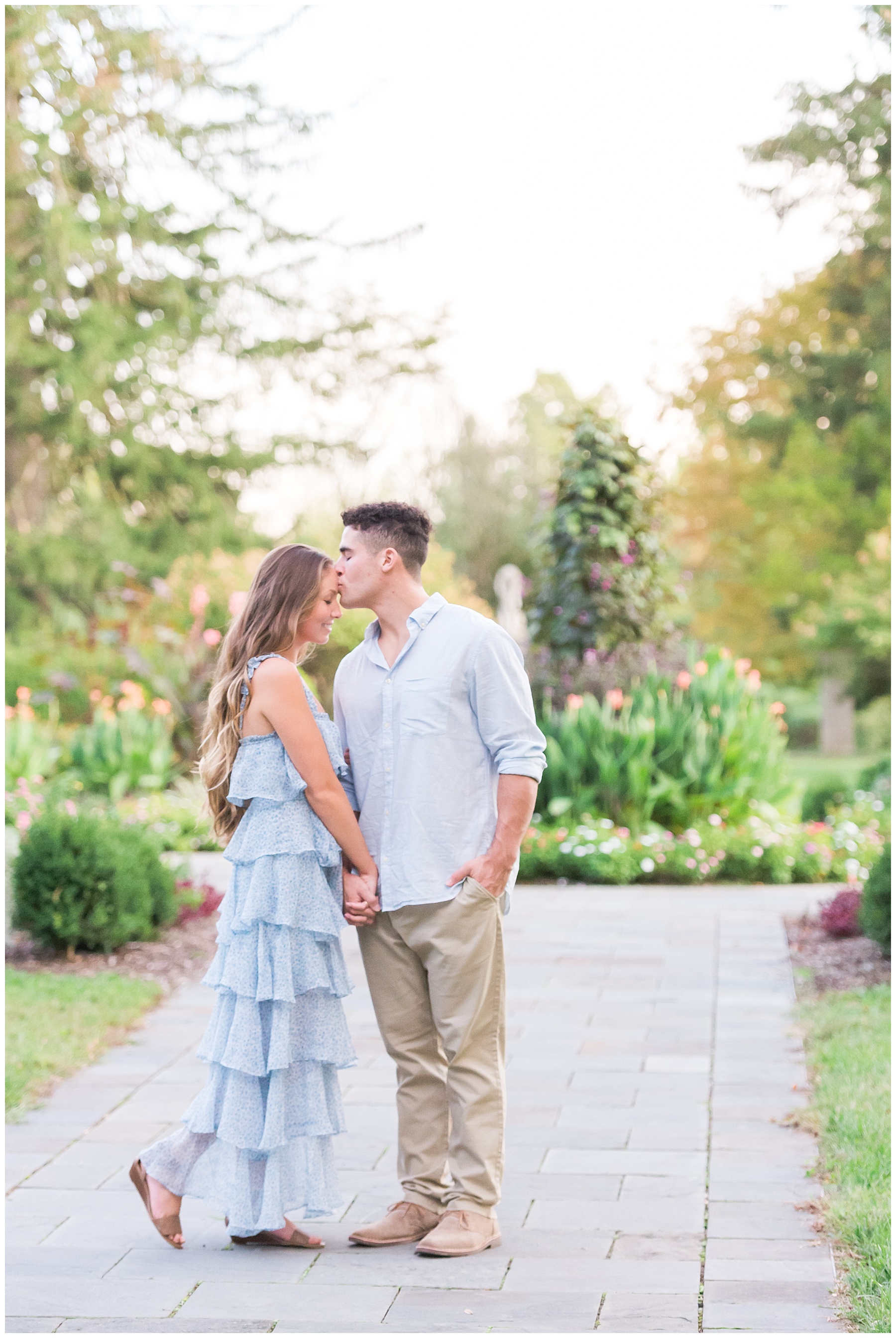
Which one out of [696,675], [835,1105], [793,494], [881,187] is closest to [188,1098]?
[835,1105]

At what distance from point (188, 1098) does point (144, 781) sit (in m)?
7.38

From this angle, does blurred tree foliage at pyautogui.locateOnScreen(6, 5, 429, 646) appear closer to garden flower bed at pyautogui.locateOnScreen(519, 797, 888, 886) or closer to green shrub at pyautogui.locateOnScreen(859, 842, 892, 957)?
garden flower bed at pyautogui.locateOnScreen(519, 797, 888, 886)

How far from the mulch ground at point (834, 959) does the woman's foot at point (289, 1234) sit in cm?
328

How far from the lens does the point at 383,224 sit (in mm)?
19125

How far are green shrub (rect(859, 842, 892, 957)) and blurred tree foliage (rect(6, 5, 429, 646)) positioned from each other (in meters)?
11.3

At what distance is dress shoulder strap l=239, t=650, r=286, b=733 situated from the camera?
3.28m

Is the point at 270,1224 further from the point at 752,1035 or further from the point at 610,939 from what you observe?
the point at 610,939

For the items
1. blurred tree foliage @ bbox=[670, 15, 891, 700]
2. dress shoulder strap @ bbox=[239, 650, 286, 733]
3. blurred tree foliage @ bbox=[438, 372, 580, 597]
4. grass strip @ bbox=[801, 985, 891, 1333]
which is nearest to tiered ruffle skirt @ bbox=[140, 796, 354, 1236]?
dress shoulder strap @ bbox=[239, 650, 286, 733]

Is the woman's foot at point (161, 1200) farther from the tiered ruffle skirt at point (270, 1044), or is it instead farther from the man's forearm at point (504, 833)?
the man's forearm at point (504, 833)

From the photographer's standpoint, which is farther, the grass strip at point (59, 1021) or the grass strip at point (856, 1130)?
the grass strip at point (59, 1021)

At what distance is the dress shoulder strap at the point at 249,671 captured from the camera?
3.28 metres

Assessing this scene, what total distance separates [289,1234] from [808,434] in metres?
17.8

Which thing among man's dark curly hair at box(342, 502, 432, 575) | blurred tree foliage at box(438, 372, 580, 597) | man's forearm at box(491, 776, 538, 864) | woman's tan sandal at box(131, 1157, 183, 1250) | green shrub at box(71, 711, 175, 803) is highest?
blurred tree foliage at box(438, 372, 580, 597)

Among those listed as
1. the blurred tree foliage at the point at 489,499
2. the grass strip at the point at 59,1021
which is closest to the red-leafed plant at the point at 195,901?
the grass strip at the point at 59,1021
